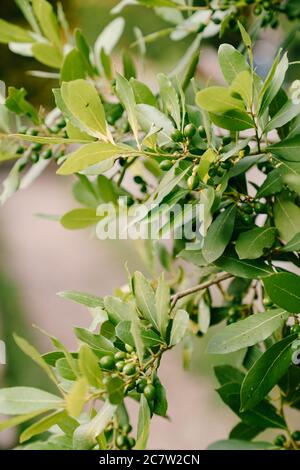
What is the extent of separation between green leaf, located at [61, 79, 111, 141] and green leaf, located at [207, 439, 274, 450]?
0.56 meters

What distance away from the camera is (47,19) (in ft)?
3.53

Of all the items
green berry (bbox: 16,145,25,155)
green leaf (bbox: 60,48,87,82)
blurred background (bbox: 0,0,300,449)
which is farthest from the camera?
blurred background (bbox: 0,0,300,449)

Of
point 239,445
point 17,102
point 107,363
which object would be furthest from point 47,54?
point 239,445

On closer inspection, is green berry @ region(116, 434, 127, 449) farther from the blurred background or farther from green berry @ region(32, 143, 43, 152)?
the blurred background

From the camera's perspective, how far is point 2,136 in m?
1.00

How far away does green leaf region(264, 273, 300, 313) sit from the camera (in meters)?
0.71

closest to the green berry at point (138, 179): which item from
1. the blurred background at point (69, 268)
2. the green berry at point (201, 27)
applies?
the green berry at point (201, 27)

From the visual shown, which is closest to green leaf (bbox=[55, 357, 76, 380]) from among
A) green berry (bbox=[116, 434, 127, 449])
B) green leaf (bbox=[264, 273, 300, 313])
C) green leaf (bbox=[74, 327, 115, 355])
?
green leaf (bbox=[74, 327, 115, 355])

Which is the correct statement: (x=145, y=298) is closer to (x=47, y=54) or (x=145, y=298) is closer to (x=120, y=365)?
(x=120, y=365)

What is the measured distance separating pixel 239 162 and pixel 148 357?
26 centimetres

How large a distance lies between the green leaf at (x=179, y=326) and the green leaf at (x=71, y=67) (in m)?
0.42

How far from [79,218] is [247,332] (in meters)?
0.39
